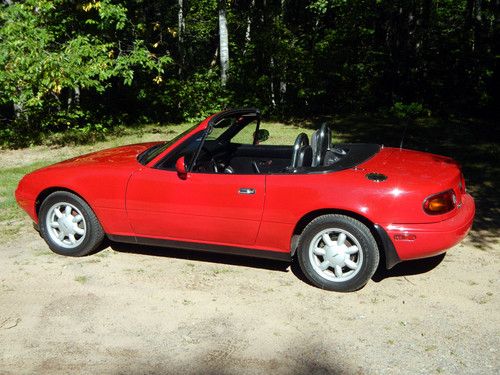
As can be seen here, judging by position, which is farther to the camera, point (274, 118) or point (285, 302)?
point (274, 118)

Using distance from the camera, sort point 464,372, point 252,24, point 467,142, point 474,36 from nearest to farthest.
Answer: point 464,372 → point 467,142 → point 474,36 → point 252,24

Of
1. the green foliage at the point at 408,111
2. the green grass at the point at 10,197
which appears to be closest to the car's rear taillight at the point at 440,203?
the green grass at the point at 10,197

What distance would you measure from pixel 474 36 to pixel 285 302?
13.9m

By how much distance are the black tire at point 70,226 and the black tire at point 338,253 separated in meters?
2.16

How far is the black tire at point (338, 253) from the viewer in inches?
168

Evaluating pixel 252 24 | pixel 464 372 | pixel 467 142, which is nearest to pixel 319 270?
pixel 464 372

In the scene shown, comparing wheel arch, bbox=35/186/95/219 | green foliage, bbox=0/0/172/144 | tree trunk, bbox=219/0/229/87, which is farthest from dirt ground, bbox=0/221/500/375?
tree trunk, bbox=219/0/229/87

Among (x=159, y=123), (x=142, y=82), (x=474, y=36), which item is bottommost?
(x=159, y=123)

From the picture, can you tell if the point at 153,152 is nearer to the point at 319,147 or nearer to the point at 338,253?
the point at 319,147

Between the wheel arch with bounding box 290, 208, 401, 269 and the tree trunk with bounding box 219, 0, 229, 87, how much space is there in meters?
12.6

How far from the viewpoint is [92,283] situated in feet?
15.9

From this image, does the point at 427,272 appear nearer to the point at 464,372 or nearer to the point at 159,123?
the point at 464,372

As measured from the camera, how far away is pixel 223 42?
16.3 m

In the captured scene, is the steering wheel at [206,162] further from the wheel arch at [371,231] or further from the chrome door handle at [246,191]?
the wheel arch at [371,231]
